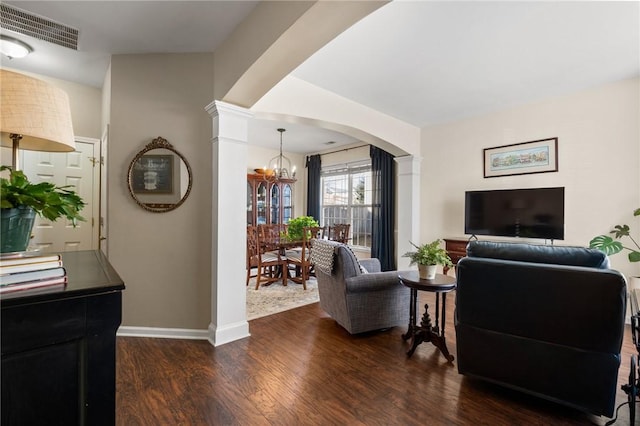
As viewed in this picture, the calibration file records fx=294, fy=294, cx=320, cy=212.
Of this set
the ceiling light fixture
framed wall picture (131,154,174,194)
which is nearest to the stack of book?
framed wall picture (131,154,174,194)

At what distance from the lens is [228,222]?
2.69m

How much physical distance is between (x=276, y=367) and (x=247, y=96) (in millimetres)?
2225

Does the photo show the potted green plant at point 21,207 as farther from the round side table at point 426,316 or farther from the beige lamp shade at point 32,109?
the round side table at point 426,316

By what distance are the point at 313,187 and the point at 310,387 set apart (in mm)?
5295

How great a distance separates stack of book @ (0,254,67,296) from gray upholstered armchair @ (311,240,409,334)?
6.75ft

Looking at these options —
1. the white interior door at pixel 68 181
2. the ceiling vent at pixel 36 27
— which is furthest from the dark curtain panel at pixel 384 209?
the ceiling vent at pixel 36 27

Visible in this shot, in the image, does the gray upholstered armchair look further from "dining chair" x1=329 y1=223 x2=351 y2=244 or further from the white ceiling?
"dining chair" x1=329 y1=223 x2=351 y2=244

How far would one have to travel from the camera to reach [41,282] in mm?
935

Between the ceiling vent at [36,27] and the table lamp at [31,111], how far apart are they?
1.53 metres

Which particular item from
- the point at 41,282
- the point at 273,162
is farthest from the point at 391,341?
the point at 273,162

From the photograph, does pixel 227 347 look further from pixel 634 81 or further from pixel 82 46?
pixel 634 81

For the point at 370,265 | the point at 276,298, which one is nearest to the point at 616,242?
the point at 370,265

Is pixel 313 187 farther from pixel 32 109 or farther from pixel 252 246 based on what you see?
pixel 32 109

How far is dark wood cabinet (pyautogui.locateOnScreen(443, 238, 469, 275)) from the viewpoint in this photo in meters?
4.09
